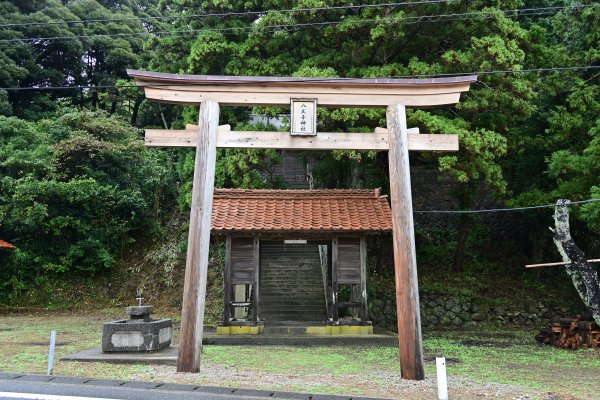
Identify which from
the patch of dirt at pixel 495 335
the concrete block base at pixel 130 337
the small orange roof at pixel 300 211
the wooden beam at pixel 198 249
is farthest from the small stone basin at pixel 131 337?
the patch of dirt at pixel 495 335

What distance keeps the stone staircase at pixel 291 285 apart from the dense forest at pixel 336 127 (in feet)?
9.17

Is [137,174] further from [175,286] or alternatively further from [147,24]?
[147,24]

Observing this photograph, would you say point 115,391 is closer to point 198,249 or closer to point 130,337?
point 198,249

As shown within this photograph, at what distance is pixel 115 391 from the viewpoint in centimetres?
646

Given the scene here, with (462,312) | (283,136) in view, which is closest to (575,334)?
(462,312)

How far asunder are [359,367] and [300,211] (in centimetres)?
552

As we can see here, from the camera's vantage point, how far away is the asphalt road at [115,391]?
6211 millimetres

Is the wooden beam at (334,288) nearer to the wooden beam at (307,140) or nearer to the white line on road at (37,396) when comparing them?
the wooden beam at (307,140)

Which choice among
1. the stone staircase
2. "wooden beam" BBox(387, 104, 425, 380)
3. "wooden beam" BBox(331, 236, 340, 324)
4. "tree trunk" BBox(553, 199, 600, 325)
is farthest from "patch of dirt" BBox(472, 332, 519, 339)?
"wooden beam" BBox(387, 104, 425, 380)

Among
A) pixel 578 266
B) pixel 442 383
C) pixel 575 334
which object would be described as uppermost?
pixel 578 266

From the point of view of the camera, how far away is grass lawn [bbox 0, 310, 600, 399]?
7.38 metres

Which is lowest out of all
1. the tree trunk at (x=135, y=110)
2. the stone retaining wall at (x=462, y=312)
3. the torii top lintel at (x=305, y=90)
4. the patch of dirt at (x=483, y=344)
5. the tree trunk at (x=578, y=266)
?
the patch of dirt at (x=483, y=344)

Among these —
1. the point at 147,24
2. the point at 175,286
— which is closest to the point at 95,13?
the point at 147,24

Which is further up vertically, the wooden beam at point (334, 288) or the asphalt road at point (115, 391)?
the wooden beam at point (334, 288)
